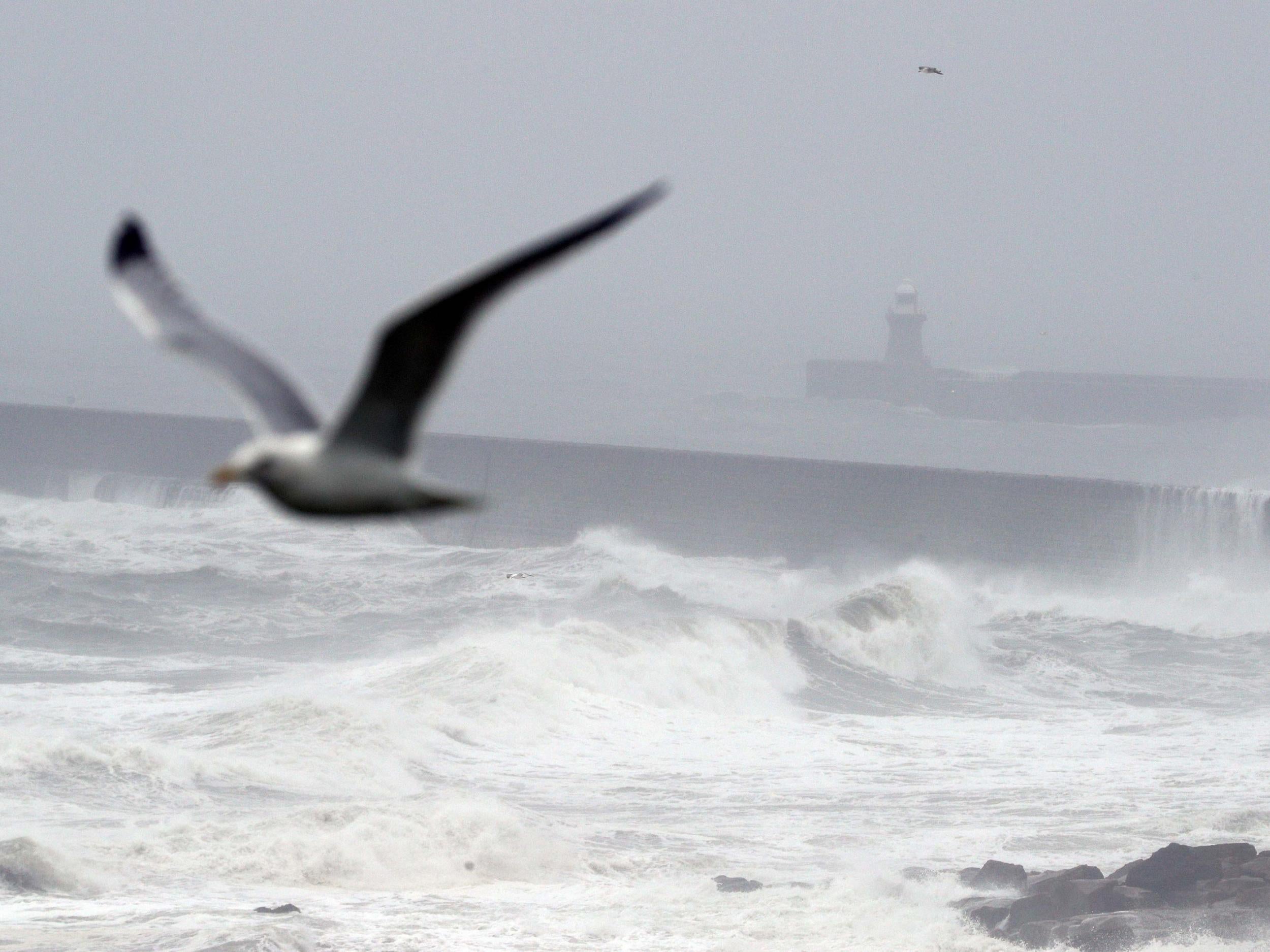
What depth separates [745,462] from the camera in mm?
104688

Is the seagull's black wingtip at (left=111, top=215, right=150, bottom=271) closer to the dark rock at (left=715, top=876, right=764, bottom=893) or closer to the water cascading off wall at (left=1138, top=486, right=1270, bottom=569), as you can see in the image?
the dark rock at (left=715, top=876, right=764, bottom=893)

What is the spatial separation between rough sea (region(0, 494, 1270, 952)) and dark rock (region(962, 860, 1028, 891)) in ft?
0.90

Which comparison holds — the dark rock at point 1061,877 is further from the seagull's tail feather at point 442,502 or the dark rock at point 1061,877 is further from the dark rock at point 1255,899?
the seagull's tail feather at point 442,502

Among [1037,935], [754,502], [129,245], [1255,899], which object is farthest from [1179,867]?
[754,502]

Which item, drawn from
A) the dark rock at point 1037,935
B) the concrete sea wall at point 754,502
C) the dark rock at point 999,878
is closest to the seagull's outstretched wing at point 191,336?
the dark rock at point 1037,935

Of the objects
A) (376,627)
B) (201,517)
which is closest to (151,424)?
(201,517)

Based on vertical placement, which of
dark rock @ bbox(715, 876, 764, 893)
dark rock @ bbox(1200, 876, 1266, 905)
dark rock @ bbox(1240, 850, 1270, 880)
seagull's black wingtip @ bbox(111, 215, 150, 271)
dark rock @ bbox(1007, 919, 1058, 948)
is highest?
seagull's black wingtip @ bbox(111, 215, 150, 271)

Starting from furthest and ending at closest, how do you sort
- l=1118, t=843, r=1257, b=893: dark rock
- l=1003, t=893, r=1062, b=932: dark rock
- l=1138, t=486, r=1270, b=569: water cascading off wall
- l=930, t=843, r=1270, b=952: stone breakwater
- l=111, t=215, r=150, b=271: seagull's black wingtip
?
1. l=1138, t=486, r=1270, b=569: water cascading off wall
2. l=1118, t=843, r=1257, b=893: dark rock
3. l=1003, t=893, r=1062, b=932: dark rock
4. l=930, t=843, r=1270, b=952: stone breakwater
5. l=111, t=215, r=150, b=271: seagull's black wingtip

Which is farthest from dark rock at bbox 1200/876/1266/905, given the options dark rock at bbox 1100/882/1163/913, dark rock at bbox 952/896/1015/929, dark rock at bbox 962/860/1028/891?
dark rock at bbox 952/896/1015/929

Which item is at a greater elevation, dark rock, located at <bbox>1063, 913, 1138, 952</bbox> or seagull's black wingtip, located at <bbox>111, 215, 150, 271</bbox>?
seagull's black wingtip, located at <bbox>111, 215, 150, 271</bbox>

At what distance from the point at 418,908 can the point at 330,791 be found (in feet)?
16.0

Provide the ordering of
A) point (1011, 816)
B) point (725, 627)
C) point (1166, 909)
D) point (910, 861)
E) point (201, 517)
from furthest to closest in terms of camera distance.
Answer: point (201, 517), point (725, 627), point (1011, 816), point (910, 861), point (1166, 909)

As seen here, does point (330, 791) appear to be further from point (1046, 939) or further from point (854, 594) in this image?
point (854, 594)

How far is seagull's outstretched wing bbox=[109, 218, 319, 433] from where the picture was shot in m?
2.64
